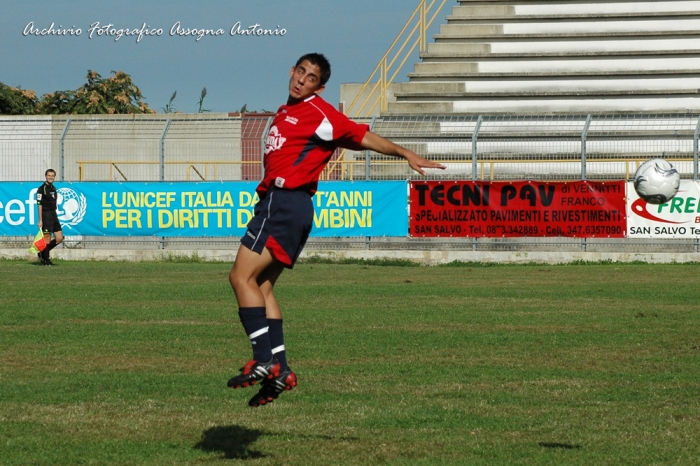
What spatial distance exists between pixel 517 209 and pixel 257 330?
18139 millimetres

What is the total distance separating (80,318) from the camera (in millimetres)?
13117

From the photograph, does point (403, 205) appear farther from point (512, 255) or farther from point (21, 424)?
point (21, 424)

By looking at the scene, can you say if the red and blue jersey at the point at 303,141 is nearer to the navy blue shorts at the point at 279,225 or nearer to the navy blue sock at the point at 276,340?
the navy blue shorts at the point at 279,225

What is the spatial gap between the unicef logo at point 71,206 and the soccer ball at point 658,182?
61.1 feet

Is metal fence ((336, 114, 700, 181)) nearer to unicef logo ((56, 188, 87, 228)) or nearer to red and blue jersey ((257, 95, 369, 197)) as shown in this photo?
unicef logo ((56, 188, 87, 228))

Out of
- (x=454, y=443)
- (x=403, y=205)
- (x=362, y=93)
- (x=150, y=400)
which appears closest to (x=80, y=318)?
(x=150, y=400)

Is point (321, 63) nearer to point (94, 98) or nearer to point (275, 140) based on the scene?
point (275, 140)

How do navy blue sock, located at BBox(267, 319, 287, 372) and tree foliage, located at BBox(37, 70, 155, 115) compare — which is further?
tree foliage, located at BBox(37, 70, 155, 115)

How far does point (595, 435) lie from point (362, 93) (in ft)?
97.3

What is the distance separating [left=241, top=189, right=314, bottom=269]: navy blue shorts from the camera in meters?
6.36

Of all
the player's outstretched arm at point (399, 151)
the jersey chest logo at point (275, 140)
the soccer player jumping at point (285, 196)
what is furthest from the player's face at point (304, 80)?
the player's outstretched arm at point (399, 151)

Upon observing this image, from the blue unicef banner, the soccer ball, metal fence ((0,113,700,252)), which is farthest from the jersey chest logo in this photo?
metal fence ((0,113,700,252))

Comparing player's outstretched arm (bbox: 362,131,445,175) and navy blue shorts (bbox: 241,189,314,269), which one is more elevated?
player's outstretched arm (bbox: 362,131,445,175)

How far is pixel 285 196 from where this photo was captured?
Result: 21.1ft
